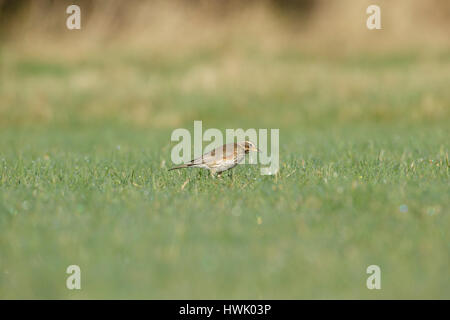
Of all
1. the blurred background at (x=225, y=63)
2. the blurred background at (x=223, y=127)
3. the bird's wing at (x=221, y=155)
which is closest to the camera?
the blurred background at (x=223, y=127)

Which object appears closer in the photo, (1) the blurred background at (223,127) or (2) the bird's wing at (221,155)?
(1) the blurred background at (223,127)

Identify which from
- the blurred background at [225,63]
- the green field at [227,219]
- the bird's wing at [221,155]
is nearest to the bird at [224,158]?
the bird's wing at [221,155]

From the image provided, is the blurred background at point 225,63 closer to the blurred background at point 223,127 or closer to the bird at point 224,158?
the blurred background at point 223,127

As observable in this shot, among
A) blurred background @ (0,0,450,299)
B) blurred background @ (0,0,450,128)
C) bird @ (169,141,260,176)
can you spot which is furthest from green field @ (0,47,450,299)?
blurred background @ (0,0,450,128)

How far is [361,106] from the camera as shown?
20.6 metres

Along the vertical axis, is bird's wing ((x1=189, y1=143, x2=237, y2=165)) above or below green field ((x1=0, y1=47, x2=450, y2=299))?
above

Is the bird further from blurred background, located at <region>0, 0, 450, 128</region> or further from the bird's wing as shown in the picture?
blurred background, located at <region>0, 0, 450, 128</region>

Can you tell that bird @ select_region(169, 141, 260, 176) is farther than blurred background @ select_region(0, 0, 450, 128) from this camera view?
No

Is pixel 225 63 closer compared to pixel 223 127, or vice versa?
pixel 223 127

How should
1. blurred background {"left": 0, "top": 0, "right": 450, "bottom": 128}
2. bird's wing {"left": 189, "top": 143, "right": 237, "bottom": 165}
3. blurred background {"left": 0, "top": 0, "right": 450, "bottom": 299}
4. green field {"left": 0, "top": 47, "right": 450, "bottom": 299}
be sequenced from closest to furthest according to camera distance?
green field {"left": 0, "top": 47, "right": 450, "bottom": 299} < blurred background {"left": 0, "top": 0, "right": 450, "bottom": 299} < bird's wing {"left": 189, "top": 143, "right": 237, "bottom": 165} < blurred background {"left": 0, "top": 0, "right": 450, "bottom": 128}

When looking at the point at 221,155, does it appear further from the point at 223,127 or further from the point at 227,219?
the point at 223,127

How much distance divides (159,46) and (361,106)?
29.2 feet

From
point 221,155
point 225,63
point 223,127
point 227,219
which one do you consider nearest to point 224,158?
point 221,155
